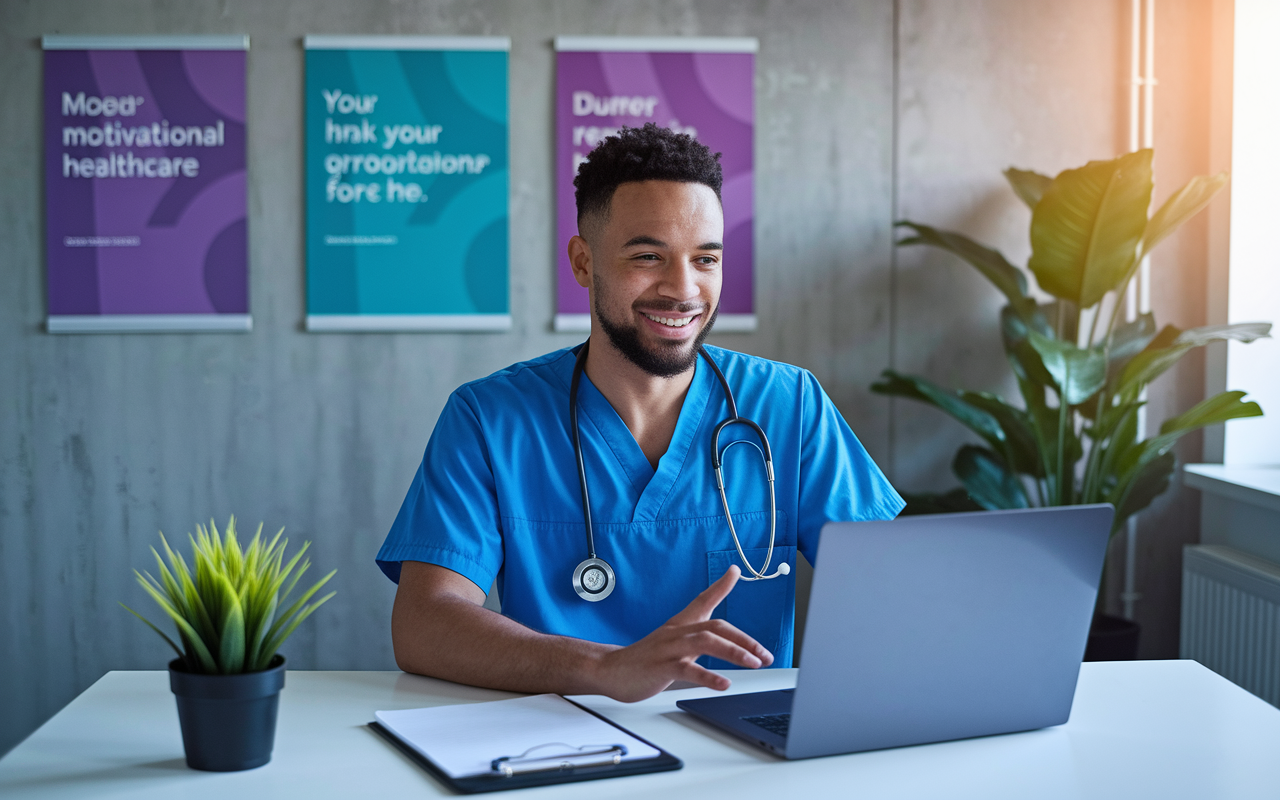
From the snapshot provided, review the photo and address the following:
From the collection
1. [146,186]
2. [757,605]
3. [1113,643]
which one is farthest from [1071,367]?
[146,186]

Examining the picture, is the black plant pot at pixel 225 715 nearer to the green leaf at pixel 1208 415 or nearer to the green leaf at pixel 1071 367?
the green leaf at pixel 1071 367

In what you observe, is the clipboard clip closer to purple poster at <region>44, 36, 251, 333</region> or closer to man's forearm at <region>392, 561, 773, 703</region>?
man's forearm at <region>392, 561, 773, 703</region>

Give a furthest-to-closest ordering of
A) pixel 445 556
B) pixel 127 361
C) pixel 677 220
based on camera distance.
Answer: pixel 127 361 < pixel 677 220 < pixel 445 556

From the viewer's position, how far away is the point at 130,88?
277cm

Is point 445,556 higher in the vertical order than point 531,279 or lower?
lower

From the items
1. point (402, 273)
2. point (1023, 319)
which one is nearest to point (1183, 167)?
point (1023, 319)

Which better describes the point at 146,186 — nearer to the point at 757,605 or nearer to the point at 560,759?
the point at 757,605

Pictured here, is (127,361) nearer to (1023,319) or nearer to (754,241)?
(754,241)

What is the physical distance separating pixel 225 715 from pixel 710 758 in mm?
461

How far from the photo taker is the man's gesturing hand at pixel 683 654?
3.40 ft

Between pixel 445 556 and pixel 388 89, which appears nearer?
pixel 445 556

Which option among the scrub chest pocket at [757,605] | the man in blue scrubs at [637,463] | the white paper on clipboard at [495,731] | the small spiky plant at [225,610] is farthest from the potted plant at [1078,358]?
the small spiky plant at [225,610]

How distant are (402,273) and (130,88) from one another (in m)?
0.93

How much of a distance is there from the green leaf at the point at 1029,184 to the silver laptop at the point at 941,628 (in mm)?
1848
